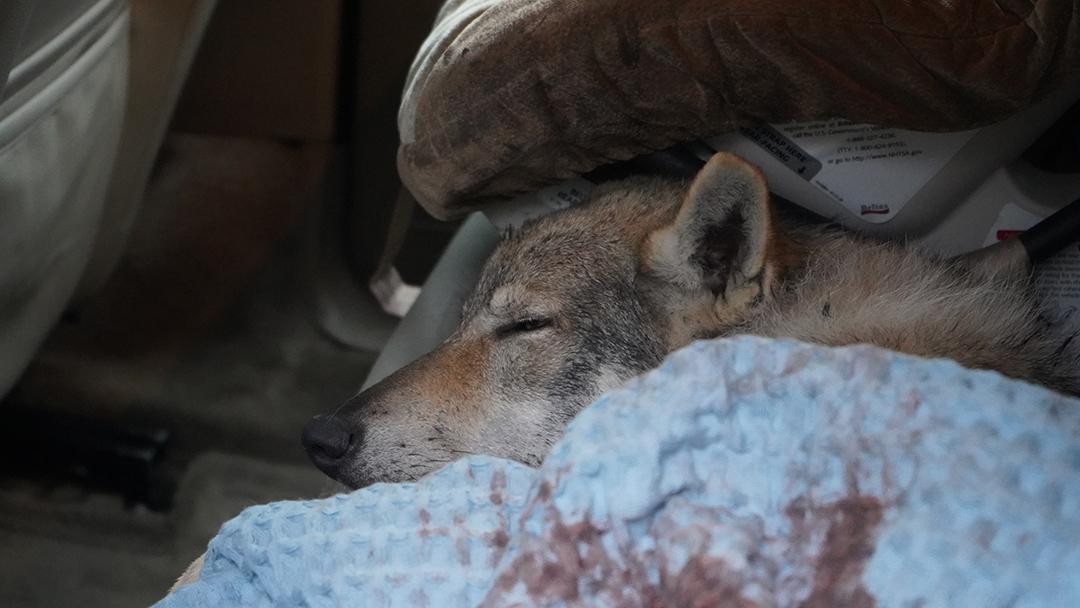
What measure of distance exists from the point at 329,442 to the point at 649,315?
0.51 m

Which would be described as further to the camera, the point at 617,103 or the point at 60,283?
the point at 60,283

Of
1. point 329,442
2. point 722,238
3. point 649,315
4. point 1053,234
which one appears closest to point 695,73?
point 722,238

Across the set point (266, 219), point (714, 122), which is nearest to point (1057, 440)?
point (714, 122)

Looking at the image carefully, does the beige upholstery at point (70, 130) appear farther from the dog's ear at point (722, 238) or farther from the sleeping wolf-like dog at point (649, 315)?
the dog's ear at point (722, 238)

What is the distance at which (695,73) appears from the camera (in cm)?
154

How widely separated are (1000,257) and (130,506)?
201 centimetres

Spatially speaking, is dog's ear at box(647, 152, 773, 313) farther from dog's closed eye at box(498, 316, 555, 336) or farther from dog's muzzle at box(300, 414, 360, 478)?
dog's muzzle at box(300, 414, 360, 478)

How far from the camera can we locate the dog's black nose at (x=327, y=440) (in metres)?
1.61

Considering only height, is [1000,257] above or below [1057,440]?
below

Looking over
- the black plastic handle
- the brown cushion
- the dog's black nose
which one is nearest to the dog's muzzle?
the dog's black nose

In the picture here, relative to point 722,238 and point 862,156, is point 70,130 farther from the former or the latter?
point 862,156

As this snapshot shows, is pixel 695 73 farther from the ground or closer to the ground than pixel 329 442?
farther from the ground

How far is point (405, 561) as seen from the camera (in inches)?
40.7

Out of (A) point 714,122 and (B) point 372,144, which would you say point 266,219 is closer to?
(B) point 372,144
